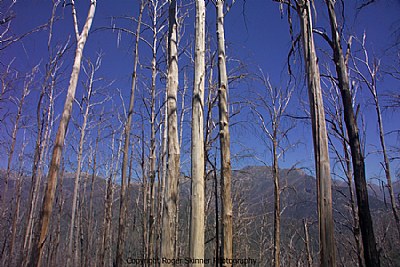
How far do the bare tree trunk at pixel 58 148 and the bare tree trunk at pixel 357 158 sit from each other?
5597 mm

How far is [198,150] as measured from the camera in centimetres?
364

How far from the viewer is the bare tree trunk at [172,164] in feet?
12.3

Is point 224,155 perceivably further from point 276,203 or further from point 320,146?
point 276,203

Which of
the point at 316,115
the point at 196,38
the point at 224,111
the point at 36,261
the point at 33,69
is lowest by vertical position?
the point at 36,261

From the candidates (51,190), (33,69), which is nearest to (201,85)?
(51,190)

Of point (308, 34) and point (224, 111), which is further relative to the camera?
point (224, 111)

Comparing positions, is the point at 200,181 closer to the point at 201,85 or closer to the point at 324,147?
the point at 201,85

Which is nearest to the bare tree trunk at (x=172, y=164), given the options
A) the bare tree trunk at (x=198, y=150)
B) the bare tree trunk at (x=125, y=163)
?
the bare tree trunk at (x=198, y=150)

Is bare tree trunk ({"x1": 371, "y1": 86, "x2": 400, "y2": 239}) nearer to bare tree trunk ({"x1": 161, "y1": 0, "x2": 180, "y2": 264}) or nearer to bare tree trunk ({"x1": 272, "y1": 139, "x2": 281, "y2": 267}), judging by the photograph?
bare tree trunk ({"x1": 272, "y1": 139, "x2": 281, "y2": 267})

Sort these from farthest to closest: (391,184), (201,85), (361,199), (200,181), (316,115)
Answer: (391,184) → (361,199) → (201,85) → (200,181) → (316,115)

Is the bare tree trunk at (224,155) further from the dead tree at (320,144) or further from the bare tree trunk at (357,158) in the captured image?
the bare tree trunk at (357,158)

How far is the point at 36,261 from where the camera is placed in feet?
14.1

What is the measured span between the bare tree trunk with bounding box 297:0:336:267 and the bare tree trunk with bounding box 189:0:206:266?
5.32ft

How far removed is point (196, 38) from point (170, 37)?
0.68 meters
